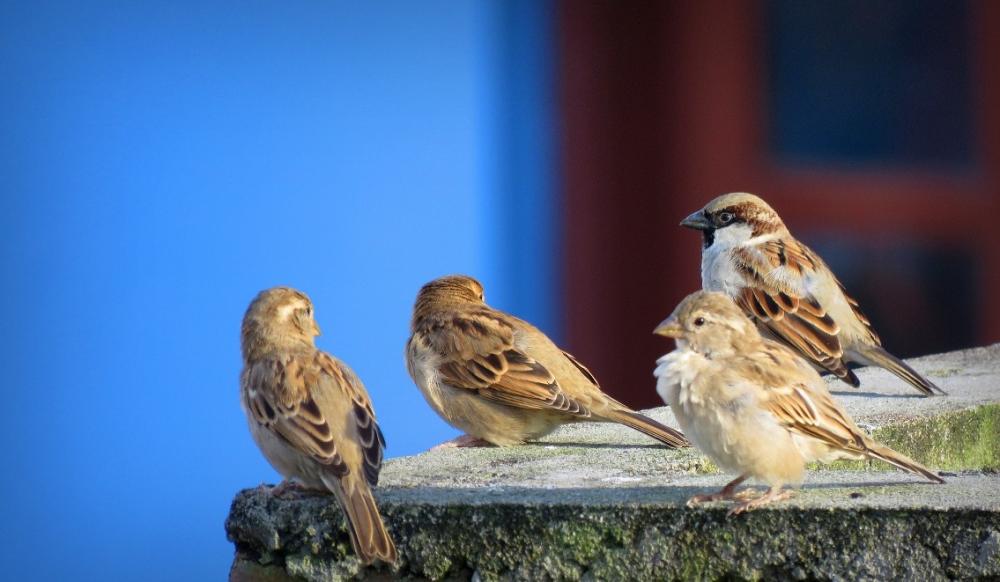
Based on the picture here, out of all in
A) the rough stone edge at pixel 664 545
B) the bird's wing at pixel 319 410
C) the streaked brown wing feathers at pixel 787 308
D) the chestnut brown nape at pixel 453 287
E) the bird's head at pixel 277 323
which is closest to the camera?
the rough stone edge at pixel 664 545

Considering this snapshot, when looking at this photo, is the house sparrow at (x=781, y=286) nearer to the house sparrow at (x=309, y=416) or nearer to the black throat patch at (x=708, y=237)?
the black throat patch at (x=708, y=237)

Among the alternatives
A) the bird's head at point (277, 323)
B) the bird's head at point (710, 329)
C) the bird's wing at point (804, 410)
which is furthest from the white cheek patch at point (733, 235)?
the bird's wing at point (804, 410)

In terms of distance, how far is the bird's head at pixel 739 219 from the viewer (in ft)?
16.1

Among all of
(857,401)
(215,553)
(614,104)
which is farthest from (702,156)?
(215,553)

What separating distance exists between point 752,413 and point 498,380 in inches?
52.2

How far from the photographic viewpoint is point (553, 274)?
5.83 metres

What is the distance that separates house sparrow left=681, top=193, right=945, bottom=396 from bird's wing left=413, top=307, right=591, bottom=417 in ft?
3.00

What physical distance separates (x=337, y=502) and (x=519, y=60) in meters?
2.82

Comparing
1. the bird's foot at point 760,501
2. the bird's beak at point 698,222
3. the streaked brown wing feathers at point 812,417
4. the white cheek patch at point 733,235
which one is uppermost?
the bird's beak at point 698,222

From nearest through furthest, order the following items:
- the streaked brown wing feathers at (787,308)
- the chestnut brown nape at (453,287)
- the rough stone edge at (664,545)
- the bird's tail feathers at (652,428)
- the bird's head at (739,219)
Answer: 1. the rough stone edge at (664,545)
2. the bird's tail feathers at (652,428)
3. the chestnut brown nape at (453,287)
4. the streaked brown wing feathers at (787,308)
5. the bird's head at (739,219)

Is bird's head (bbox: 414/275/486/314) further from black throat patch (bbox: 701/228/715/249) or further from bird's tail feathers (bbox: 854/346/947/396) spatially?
bird's tail feathers (bbox: 854/346/947/396)

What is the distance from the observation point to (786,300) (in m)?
4.75

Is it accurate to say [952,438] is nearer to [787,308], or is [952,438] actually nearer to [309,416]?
[787,308]

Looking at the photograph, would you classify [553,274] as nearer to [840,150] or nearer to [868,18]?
[840,150]
